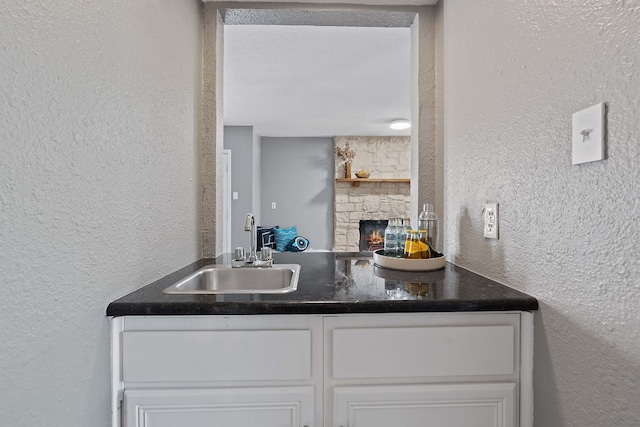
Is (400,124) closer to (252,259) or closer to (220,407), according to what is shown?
(252,259)

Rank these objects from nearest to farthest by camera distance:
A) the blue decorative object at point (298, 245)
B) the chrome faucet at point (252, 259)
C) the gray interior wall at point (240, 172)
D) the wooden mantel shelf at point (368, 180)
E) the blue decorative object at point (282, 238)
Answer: the chrome faucet at point (252, 259) → the gray interior wall at point (240, 172) → the blue decorative object at point (298, 245) → the blue decorative object at point (282, 238) → the wooden mantel shelf at point (368, 180)

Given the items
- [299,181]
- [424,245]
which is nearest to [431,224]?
[424,245]

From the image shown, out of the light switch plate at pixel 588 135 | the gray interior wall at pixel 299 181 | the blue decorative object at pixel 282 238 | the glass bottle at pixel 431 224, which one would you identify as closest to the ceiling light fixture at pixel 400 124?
the gray interior wall at pixel 299 181

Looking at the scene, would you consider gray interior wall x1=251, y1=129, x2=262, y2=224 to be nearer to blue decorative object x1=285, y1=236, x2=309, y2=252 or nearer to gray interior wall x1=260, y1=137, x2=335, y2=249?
gray interior wall x1=260, y1=137, x2=335, y2=249

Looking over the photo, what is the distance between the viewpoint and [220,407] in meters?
0.85

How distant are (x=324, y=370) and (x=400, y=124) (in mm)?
4345

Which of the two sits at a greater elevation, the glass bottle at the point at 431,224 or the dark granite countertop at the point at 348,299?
the glass bottle at the point at 431,224

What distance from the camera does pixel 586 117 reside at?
26.5 inches

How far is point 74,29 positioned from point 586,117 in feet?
3.71

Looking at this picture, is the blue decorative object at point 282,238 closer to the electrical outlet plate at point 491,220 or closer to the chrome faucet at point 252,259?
the chrome faucet at point 252,259

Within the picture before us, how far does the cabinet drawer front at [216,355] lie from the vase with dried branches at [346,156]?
4849mm

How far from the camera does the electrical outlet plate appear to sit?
1.05 meters

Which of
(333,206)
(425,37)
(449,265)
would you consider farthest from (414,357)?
(333,206)

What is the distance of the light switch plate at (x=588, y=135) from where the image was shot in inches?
25.2
